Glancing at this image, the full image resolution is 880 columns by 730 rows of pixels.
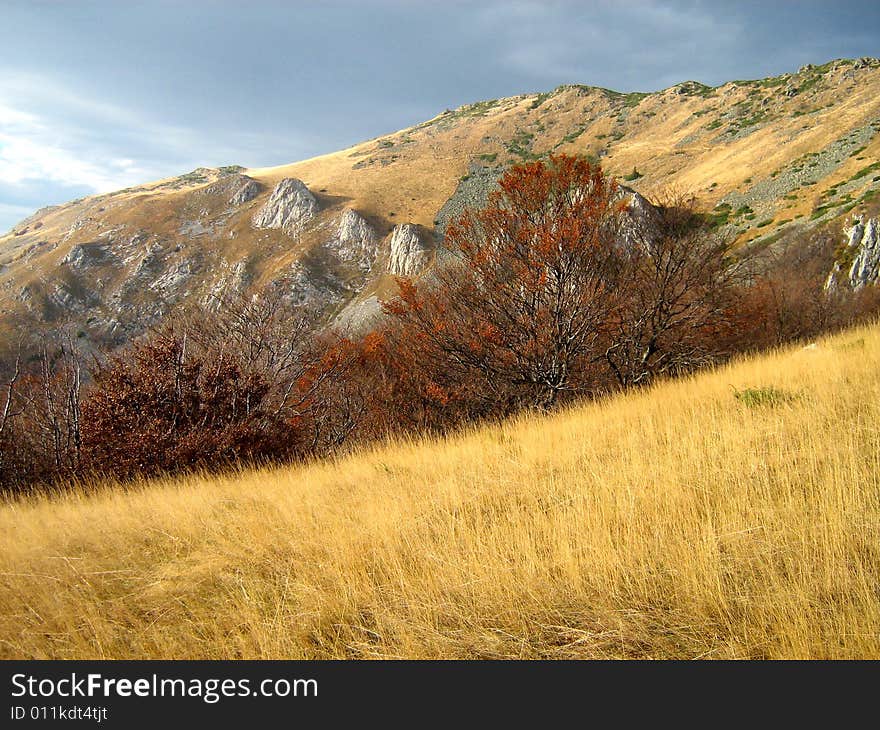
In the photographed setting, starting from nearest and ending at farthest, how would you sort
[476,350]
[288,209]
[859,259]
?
[476,350], [859,259], [288,209]

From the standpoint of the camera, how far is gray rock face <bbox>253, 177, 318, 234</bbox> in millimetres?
94438

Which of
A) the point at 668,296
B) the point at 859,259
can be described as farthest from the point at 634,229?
the point at 859,259

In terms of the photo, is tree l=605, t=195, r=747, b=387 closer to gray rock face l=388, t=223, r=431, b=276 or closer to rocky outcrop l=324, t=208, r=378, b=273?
gray rock face l=388, t=223, r=431, b=276

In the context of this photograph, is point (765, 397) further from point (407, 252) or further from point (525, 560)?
point (407, 252)

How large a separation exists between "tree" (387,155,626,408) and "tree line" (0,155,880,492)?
47mm

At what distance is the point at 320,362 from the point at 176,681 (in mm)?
19093

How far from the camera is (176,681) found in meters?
2.27

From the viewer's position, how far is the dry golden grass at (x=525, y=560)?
2100mm

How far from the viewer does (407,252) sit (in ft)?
251

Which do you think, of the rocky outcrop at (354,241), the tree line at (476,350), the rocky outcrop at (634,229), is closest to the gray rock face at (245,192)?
the rocky outcrop at (354,241)

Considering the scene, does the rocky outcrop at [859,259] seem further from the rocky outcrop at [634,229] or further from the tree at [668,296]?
the rocky outcrop at [634,229]

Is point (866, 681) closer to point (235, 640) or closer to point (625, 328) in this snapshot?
point (235, 640)

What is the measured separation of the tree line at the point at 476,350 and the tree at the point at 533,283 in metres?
0.05

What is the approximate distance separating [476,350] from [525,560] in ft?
32.2
